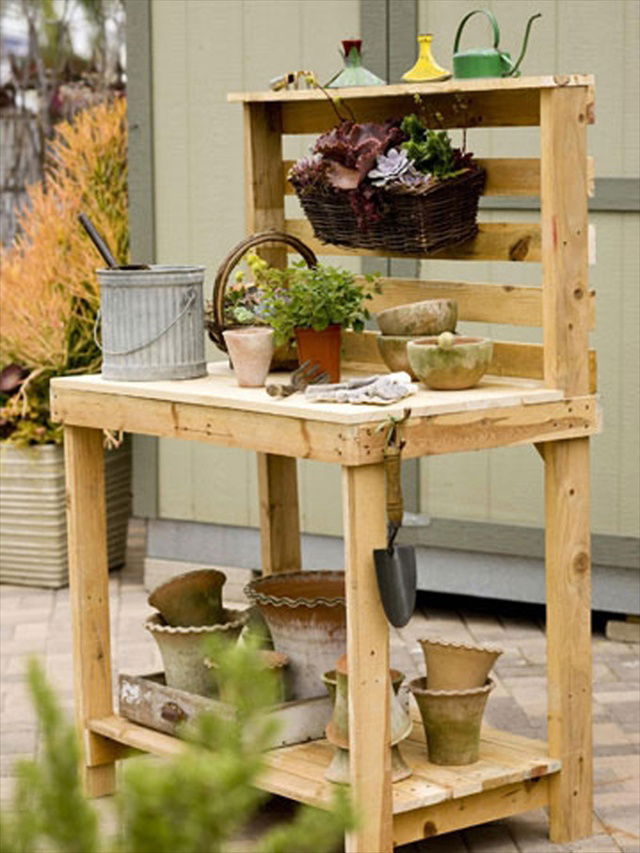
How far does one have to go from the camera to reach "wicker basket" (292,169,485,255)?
367 cm

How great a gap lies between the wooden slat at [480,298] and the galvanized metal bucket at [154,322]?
434 mm

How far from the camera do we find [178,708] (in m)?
3.91

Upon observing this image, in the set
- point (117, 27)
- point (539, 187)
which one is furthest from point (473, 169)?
point (117, 27)

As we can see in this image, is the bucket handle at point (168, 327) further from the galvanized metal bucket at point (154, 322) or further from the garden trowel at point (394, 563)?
the garden trowel at point (394, 563)

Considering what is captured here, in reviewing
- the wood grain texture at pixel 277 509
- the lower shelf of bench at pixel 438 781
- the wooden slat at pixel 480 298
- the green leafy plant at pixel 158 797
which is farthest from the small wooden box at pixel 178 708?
the green leafy plant at pixel 158 797

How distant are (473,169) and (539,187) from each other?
14 cm

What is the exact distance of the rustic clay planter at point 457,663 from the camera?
3803 mm

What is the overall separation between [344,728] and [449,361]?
752 mm

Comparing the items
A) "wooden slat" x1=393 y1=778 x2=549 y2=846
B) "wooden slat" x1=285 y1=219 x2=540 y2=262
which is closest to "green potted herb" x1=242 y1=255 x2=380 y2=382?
"wooden slat" x1=285 y1=219 x2=540 y2=262

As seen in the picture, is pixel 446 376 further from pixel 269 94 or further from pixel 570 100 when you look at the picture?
pixel 269 94

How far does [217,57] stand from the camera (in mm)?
5832

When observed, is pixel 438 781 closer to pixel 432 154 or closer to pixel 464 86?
pixel 432 154

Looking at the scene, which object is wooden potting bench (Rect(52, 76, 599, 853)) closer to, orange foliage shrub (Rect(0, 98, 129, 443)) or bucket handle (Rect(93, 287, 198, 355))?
bucket handle (Rect(93, 287, 198, 355))

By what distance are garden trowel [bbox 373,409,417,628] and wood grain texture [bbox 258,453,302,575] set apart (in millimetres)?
1020
